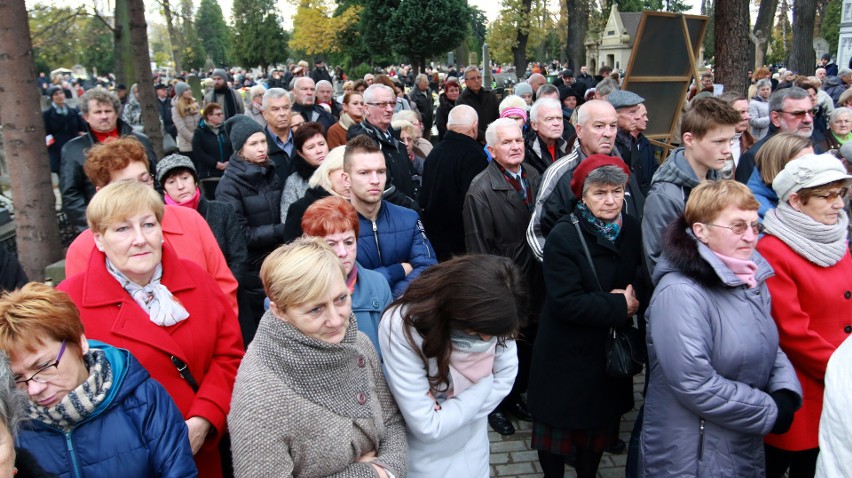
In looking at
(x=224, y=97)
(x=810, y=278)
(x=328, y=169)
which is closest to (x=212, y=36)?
(x=224, y=97)

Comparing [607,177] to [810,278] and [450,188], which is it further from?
[450,188]

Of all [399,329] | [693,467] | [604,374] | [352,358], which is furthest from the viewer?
[604,374]

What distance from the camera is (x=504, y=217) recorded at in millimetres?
4738

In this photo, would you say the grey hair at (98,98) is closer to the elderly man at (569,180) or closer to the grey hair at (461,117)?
the grey hair at (461,117)

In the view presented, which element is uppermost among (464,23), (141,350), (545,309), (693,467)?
(464,23)

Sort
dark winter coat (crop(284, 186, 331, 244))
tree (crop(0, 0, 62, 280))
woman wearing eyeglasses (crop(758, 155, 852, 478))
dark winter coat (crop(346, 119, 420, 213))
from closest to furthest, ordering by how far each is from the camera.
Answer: woman wearing eyeglasses (crop(758, 155, 852, 478)), dark winter coat (crop(284, 186, 331, 244)), tree (crop(0, 0, 62, 280)), dark winter coat (crop(346, 119, 420, 213))

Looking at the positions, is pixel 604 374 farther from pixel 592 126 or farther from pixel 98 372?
pixel 98 372

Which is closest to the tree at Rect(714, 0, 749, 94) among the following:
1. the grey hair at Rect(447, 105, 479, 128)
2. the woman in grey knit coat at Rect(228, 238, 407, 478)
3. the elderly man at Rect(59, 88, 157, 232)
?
the grey hair at Rect(447, 105, 479, 128)

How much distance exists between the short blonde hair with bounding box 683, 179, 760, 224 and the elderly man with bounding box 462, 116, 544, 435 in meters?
1.72

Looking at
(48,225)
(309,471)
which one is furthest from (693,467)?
(48,225)

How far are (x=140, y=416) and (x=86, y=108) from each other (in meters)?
4.10

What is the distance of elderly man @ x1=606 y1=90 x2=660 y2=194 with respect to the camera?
19.3ft

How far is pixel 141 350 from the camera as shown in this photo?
2730 mm

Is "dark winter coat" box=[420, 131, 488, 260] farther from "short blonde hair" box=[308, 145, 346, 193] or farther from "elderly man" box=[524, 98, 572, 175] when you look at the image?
"short blonde hair" box=[308, 145, 346, 193]
